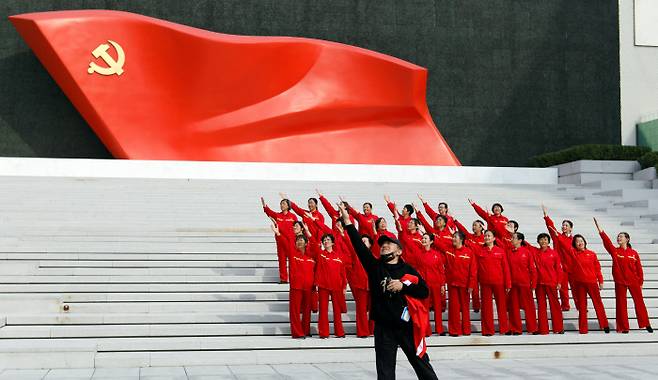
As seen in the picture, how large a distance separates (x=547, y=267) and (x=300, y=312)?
2405 mm

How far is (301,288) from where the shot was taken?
7.51m

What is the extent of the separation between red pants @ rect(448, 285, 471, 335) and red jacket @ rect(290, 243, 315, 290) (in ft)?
4.30

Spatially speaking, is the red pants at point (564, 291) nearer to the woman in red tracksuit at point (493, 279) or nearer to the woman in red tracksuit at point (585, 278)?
the woman in red tracksuit at point (585, 278)

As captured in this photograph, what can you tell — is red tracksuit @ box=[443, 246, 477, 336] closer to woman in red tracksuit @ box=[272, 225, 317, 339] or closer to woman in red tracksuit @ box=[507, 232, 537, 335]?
woman in red tracksuit @ box=[507, 232, 537, 335]

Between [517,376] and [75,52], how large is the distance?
39.1ft

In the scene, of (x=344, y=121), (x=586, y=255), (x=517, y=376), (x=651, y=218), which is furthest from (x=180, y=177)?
(x=517, y=376)

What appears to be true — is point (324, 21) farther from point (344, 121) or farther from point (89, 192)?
point (89, 192)

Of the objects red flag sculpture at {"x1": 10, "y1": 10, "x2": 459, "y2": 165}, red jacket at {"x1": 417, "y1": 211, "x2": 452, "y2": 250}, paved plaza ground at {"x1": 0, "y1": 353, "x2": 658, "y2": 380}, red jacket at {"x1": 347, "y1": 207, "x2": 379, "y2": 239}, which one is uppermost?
red flag sculpture at {"x1": 10, "y1": 10, "x2": 459, "y2": 165}

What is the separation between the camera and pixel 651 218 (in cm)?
1293

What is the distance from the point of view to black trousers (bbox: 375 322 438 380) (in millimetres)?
4602

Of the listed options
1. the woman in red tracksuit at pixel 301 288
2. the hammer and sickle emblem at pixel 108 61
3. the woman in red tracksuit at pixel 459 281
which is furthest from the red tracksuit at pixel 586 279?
the hammer and sickle emblem at pixel 108 61

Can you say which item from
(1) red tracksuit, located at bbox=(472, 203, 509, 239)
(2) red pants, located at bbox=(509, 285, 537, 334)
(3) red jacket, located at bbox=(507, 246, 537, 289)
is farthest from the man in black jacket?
(1) red tracksuit, located at bbox=(472, 203, 509, 239)

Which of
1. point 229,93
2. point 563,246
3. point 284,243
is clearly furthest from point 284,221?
point 229,93

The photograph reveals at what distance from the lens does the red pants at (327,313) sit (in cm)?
748
